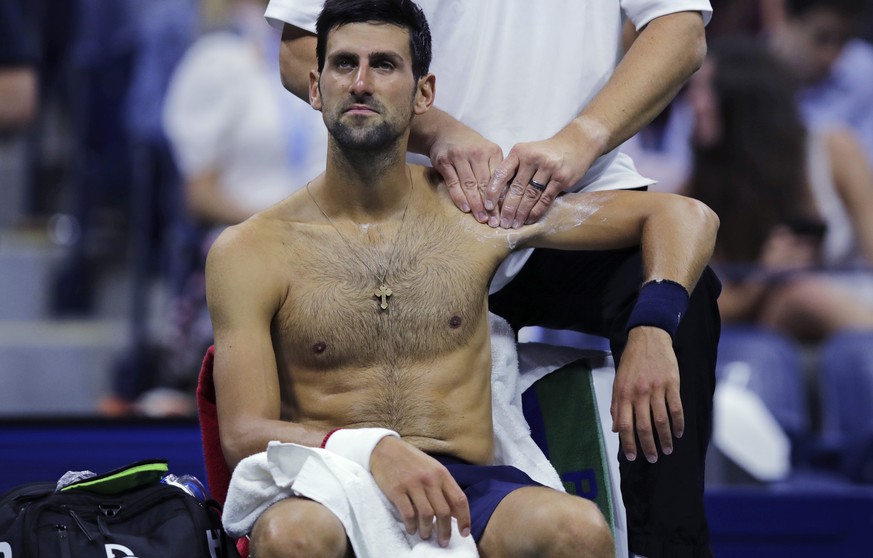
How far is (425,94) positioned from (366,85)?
0.17m

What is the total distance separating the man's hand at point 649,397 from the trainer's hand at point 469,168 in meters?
0.42

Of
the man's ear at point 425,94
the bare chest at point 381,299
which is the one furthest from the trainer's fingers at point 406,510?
the man's ear at point 425,94

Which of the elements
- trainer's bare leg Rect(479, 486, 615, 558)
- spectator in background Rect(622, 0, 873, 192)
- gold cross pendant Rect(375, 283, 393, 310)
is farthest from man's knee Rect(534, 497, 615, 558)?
spectator in background Rect(622, 0, 873, 192)

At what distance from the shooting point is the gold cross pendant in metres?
2.42

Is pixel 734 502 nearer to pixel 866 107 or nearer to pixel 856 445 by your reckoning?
pixel 856 445

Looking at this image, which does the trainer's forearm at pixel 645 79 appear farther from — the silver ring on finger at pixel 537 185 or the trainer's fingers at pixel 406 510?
the trainer's fingers at pixel 406 510

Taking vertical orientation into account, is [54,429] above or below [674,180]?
below

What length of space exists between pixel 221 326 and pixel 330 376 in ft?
0.71

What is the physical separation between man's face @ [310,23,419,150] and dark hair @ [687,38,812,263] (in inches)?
87.2

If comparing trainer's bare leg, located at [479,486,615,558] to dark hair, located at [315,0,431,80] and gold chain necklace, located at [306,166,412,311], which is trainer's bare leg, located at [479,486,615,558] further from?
dark hair, located at [315,0,431,80]

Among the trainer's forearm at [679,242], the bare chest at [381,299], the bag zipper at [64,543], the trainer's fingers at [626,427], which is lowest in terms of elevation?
the bag zipper at [64,543]

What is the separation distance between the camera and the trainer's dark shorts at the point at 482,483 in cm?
221

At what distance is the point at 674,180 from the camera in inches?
177

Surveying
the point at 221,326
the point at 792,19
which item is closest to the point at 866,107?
the point at 792,19
